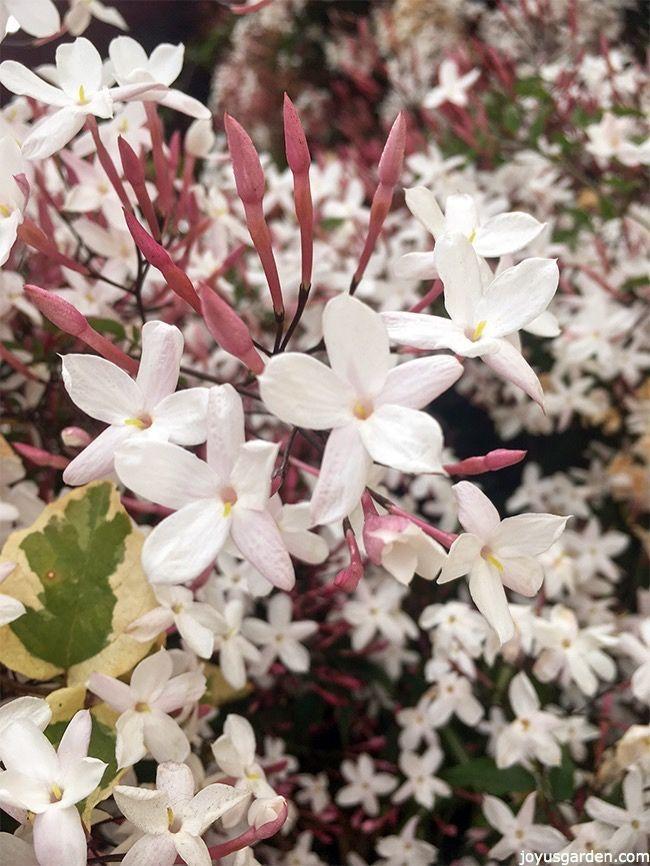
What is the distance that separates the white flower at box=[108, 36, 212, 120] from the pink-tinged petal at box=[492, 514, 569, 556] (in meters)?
0.29

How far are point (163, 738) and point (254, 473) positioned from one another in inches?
7.1

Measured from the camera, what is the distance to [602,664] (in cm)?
59

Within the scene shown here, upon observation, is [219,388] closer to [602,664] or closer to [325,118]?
[602,664]

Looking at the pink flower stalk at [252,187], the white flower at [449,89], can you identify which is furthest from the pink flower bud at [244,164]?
the white flower at [449,89]

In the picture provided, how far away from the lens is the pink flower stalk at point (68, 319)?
0.36 metres

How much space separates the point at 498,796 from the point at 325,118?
126 centimetres

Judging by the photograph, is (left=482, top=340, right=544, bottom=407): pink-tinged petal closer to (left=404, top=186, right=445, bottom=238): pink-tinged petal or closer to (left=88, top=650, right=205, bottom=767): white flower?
(left=404, top=186, right=445, bottom=238): pink-tinged petal

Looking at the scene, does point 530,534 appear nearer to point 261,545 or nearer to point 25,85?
point 261,545

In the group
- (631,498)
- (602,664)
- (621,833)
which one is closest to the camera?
(621,833)

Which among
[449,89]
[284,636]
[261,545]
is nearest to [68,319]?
[261,545]

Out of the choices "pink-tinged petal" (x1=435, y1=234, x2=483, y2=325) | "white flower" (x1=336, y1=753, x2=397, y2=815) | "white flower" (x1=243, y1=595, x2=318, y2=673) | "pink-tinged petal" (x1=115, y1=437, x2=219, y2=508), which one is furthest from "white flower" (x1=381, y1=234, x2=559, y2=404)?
"white flower" (x1=336, y1=753, x2=397, y2=815)

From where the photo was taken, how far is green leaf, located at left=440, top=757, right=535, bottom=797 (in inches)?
22.1

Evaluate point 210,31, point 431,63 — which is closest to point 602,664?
point 431,63

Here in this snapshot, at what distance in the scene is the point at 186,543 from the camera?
0.32 meters
